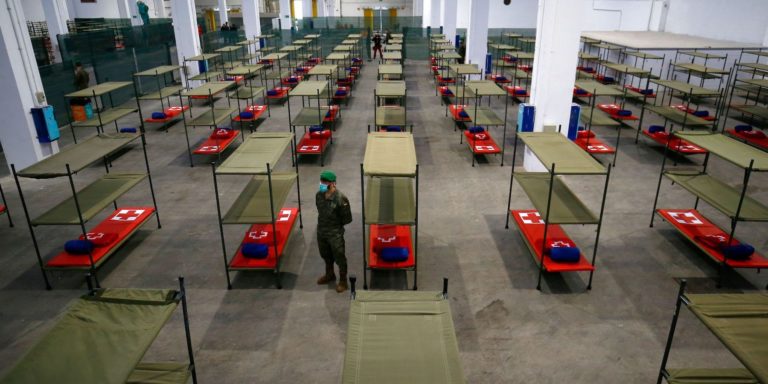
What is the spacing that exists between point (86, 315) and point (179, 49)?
975 inches

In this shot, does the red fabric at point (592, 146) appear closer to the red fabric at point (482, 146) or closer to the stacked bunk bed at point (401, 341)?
the red fabric at point (482, 146)

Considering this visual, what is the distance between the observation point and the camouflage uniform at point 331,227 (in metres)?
7.86

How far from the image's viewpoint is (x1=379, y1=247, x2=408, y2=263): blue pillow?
853 cm

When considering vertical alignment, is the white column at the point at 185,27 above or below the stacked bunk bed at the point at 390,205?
above

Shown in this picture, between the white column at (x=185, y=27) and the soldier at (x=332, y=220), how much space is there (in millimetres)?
21688

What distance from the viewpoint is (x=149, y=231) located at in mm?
10789

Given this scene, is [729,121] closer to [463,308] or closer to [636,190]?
[636,190]

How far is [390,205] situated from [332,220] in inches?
59.6

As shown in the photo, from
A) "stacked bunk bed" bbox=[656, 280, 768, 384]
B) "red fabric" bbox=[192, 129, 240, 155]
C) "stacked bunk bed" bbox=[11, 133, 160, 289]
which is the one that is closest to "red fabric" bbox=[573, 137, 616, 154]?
"stacked bunk bed" bbox=[656, 280, 768, 384]

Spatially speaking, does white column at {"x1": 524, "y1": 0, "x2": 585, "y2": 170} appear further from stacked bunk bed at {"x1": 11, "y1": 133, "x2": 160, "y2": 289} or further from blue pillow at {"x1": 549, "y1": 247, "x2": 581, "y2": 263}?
stacked bunk bed at {"x1": 11, "y1": 133, "x2": 160, "y2": 289}

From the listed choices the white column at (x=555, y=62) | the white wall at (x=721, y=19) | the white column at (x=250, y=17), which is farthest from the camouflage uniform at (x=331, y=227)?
the white column at (x=250, y=17)

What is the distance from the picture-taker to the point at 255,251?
8773 millimetres

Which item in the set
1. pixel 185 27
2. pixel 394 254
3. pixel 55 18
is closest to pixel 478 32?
pixel 185 27

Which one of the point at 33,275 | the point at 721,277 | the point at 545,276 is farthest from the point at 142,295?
the point at 721,277
